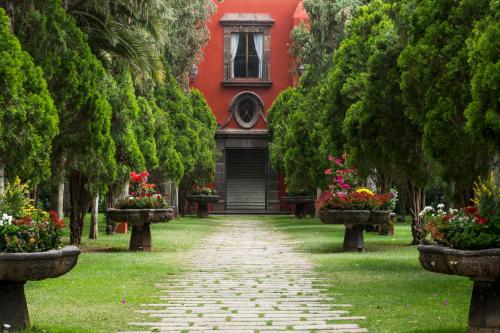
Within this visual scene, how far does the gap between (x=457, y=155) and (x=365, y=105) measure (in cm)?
535

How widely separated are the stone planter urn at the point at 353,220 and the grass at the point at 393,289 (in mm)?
290

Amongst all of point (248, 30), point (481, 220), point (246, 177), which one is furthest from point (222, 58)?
point (481, 220)

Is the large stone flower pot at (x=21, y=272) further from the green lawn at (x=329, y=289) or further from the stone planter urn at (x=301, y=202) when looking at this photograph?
the stone planter urn at (x=301, y=202)

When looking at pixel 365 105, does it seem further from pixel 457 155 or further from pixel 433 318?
pixel 433 318

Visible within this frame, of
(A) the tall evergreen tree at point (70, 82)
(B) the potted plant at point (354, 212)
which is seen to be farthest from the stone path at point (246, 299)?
(A) the tall evergreen tree at point (70, 82)

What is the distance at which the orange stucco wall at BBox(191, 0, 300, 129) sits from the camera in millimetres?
48250

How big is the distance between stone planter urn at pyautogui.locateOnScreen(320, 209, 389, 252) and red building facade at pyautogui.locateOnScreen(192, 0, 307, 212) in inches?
1064

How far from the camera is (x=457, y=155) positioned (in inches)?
547

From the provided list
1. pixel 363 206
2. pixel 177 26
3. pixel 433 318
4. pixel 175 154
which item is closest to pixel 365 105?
pixel 363 206

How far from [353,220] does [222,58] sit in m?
29.3

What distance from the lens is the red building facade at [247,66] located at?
47.9 meters

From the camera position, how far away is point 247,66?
4869 centimetres

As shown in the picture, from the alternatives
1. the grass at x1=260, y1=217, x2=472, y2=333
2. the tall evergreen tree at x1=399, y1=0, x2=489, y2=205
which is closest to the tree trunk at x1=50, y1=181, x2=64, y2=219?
the grass at x1=260, y1=217, x2=472, y2=333

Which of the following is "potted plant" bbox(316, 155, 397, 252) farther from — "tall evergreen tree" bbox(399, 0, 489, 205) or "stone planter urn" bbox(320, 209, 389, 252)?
"tall evergreen tree" bbox(399, 0, 489, 205)
